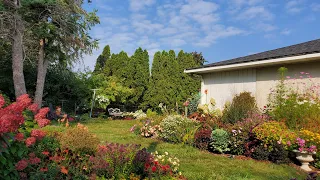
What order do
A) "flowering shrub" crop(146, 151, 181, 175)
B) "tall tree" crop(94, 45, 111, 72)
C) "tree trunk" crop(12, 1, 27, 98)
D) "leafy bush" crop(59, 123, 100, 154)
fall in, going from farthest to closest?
"tall tree" crop(94, 45, 111, 72)
"tree trunk" crop(12, 1, 27, 98)
"leafy bush" crop(59, 123, 100, 154)
"flowering shrub" crop(146, 151, 181, 175)

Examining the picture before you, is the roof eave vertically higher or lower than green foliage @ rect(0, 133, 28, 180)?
higher

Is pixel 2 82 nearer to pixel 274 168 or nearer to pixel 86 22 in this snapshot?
pixel 86 22

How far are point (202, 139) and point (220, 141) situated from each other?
0.59 m

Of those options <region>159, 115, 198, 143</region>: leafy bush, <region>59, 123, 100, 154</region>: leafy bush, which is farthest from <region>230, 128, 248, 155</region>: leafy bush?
<region>59, 123, 100, 154</region>: leafy bush

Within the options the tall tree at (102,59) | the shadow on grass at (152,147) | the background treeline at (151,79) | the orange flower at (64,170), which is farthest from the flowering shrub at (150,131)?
the tall tree at (102,59)

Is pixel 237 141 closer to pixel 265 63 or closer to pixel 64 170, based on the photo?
pixel 265 63

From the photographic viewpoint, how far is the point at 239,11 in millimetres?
8430

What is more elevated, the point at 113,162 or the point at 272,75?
the point at 272,75

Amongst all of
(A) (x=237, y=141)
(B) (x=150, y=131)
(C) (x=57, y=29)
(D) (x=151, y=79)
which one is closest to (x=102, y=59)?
(D) (x=151, y=79)

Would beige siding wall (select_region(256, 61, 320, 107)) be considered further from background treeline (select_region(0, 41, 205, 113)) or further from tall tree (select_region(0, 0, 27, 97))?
tall tree (select_region(0, 0, 27, 97))

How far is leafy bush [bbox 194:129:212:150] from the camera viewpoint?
702 cm

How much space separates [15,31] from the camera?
1034cm

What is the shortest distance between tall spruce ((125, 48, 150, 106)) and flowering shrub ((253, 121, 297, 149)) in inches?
460

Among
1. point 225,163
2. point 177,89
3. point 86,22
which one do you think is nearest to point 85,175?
point 225,163
